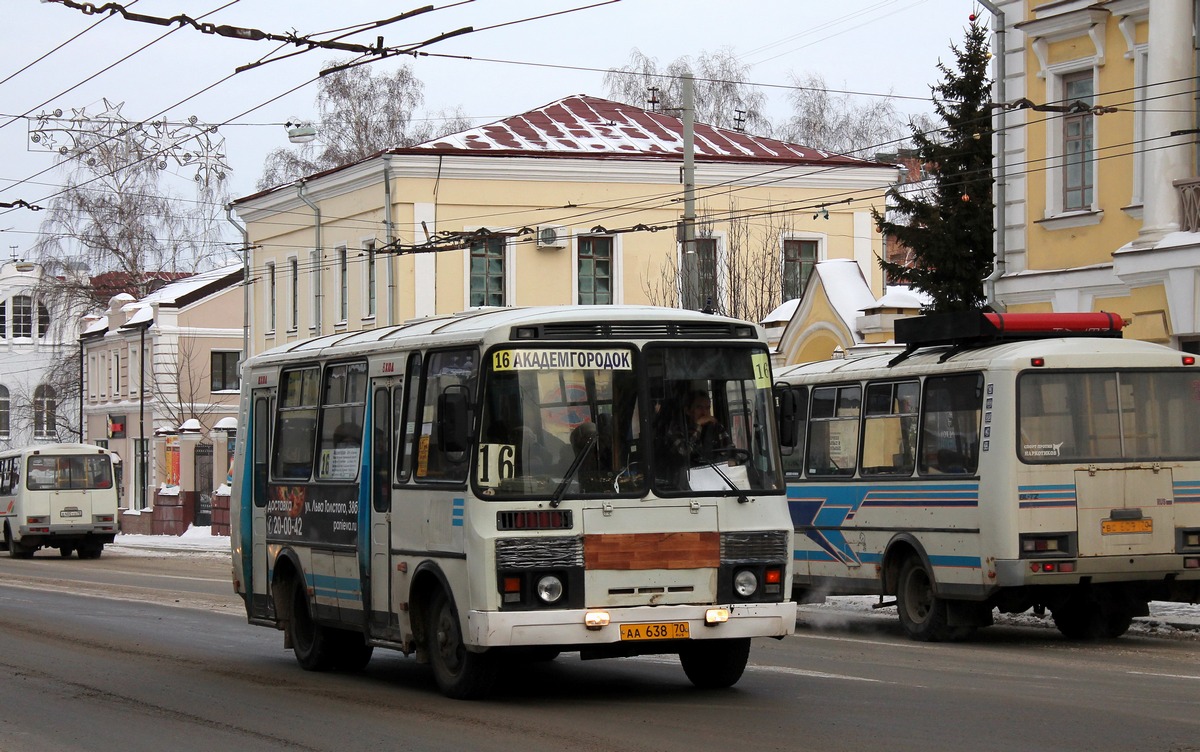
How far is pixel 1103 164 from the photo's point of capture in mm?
26547

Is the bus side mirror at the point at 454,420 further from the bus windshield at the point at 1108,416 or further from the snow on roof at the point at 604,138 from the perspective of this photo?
the snow on roof at the point at 604,138

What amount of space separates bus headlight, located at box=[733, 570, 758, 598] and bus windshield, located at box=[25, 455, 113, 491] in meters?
32.0

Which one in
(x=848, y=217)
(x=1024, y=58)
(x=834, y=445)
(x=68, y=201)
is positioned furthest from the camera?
(x=68, y=201)

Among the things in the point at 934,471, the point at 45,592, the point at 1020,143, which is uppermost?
the point at 1020,143

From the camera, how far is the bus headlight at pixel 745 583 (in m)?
12.0

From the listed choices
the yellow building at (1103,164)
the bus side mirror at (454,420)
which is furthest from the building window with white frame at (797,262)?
the bus side mirror at (454,420)

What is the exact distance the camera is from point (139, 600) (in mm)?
24000

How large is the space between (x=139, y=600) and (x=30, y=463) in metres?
19.0

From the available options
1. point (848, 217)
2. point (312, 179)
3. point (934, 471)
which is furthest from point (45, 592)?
point (848, 217)

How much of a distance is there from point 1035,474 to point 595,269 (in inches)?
1216

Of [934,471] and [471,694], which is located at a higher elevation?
[934,471]

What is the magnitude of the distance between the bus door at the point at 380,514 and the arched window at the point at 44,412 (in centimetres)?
7728

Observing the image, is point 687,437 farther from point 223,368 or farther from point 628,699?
point 223,368

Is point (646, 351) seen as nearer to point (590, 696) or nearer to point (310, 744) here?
point (590, 696)
